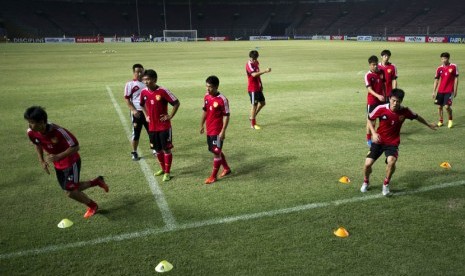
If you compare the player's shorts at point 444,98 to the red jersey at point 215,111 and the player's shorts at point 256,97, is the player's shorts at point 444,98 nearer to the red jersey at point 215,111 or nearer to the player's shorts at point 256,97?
the player's shorts at point 256,97

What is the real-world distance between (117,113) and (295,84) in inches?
373

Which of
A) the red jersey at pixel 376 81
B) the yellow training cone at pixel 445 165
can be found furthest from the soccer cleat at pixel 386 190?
the red jersey at pixel 376 81

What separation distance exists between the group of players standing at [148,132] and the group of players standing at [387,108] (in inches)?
99.0

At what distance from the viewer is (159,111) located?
22.3 feet

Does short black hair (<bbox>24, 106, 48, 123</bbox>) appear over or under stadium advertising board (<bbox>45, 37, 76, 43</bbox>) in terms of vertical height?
under

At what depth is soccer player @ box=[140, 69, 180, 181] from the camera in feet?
22.0

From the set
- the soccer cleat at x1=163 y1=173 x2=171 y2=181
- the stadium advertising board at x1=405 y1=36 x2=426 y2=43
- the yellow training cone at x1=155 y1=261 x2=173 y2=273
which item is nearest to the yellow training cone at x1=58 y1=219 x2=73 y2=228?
the yellow training cone at x1=155 y1=261 x2=173 y2=273

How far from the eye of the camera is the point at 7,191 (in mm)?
6656

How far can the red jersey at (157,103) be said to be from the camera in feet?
22.1

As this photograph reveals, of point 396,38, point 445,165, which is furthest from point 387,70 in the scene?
point 396,38

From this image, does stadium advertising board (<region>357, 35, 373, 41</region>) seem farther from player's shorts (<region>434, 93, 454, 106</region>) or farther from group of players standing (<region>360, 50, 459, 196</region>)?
player's shorts (<region>434, 93, 454, 106</region>)

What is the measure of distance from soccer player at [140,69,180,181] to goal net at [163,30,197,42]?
244 ft

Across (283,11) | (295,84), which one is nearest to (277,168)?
(295,84)

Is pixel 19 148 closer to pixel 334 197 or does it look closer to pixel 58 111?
pixel 58 111
